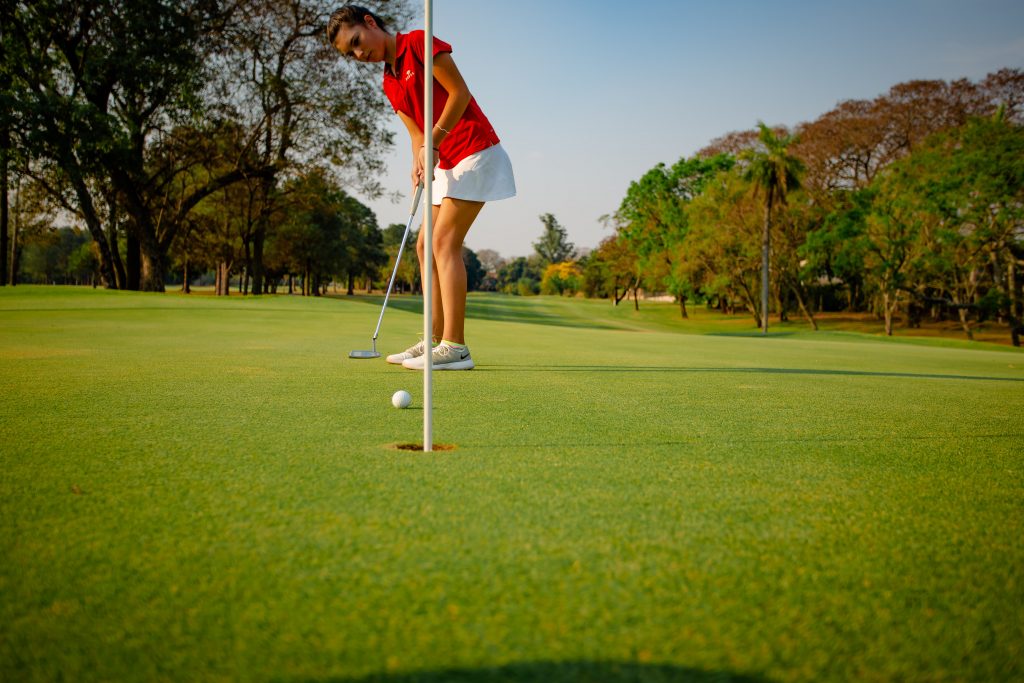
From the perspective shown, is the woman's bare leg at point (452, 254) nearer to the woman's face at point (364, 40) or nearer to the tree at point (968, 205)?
the woman's face at point (364, 40)

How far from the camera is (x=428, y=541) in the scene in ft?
4.32

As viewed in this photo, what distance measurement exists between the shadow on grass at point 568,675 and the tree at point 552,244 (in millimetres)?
143208

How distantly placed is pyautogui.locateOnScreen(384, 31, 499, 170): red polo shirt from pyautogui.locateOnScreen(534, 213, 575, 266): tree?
457 feet

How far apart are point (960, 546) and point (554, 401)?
2087 millimetres

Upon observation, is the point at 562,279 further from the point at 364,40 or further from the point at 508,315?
the point at 364,40

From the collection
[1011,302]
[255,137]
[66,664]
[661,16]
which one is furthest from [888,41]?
[66,664]

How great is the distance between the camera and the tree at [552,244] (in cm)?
14375

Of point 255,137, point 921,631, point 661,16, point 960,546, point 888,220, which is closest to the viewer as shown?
point 921,631

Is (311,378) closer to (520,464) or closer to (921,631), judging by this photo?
(520,464)

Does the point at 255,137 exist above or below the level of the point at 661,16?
below

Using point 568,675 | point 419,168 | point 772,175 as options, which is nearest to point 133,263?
point 419,168

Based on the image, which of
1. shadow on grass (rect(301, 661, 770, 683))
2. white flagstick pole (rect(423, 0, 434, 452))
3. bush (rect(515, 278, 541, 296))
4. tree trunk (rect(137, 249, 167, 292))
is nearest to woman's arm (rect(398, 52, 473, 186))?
white flagstick pole (rect(423, 0, 434, 452))

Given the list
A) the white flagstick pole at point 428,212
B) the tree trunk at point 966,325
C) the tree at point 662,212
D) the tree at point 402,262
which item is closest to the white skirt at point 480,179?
the white flagstick pole at point 428,212

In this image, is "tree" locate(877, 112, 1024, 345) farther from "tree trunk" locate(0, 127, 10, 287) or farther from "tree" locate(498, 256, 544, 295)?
"tree" locate(498, 256, 544, 295)
